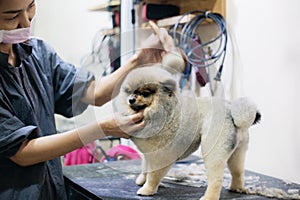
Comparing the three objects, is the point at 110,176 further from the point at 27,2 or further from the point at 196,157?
the point at 27,2

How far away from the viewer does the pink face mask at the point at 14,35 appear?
1069 millimetres

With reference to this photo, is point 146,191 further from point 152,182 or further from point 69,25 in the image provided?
point 69,25

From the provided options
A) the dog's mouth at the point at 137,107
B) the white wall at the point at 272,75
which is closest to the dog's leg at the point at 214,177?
the dog's mouth at the point at 137,107

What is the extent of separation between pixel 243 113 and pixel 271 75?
49 centimetres

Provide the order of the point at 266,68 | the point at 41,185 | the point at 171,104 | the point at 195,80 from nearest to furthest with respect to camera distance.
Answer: the point at 171,104 → the point at 41,185 → the point at 195,80 → the point at 266,68

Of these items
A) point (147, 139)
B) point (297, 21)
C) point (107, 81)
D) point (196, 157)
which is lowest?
point (196, 157)

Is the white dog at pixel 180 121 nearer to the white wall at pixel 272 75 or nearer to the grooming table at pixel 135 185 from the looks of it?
the grooming table at pixel 135 185

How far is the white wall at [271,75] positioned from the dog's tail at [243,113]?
1.28ft

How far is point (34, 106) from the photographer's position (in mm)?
1155

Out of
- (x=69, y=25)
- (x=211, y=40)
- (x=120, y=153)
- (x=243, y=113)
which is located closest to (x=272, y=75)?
(x=211, y=40)

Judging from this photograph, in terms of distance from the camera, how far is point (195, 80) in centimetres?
126

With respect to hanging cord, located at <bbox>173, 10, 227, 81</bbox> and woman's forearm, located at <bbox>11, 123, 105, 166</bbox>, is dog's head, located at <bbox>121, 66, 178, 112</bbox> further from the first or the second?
hanging cord, located at <bbox>173, 10, 227, 81</bbox>

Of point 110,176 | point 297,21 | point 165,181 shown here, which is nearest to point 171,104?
point 165,181

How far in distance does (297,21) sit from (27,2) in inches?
34.1
